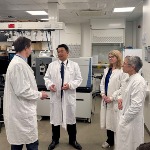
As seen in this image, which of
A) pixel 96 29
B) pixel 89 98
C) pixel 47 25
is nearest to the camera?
pixel 47 25

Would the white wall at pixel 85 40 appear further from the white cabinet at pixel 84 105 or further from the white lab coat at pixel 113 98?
the white lab coat at pixel 113 98

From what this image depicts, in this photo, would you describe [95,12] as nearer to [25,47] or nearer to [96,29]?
[96,29]

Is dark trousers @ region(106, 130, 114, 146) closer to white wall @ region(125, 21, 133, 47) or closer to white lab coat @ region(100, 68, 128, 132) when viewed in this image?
white lab coat @ region(100, 68, 128, 132)

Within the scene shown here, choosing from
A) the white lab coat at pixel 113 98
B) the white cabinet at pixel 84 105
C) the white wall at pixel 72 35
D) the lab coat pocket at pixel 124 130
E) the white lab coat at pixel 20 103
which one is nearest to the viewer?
the white lab coat at pixel 20 103

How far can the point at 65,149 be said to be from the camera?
3.08 metres

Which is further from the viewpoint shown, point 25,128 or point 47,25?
point 47,25

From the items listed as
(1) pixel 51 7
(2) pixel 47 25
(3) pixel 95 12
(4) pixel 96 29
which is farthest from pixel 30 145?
(4) pixel 96 29

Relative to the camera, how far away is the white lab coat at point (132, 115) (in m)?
2.14

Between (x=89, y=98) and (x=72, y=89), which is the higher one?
(x=72, y=89)

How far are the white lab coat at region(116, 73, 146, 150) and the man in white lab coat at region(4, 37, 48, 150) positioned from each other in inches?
35.7

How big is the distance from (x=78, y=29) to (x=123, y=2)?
11.0 feet

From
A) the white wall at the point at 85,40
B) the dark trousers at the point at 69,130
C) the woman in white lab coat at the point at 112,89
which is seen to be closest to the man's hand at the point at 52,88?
the dark trousers at the point at 69,130

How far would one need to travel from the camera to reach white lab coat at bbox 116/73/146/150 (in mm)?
2141

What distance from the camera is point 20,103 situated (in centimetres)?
210
